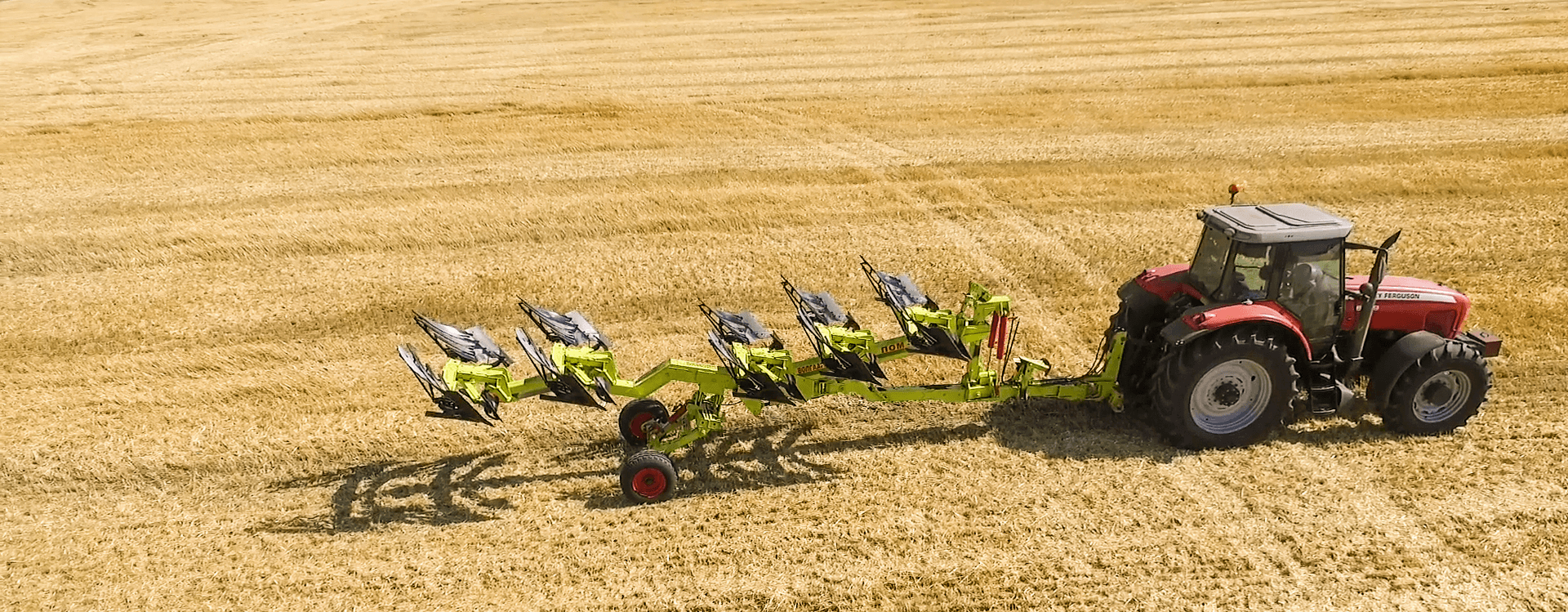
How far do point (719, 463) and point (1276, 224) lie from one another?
4.28 metres

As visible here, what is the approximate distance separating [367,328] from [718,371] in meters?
4.93

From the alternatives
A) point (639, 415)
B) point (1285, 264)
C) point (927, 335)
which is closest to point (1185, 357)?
point (1285, 264)

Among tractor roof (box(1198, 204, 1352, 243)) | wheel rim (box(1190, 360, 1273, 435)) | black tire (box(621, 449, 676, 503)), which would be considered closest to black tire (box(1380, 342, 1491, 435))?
wheel rim (box(1190, 360, 1273, 435))

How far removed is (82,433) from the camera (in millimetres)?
8688

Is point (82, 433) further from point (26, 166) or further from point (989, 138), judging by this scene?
point (989, 138)

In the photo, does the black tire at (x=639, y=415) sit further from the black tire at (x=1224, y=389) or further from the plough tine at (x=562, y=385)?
the black tire at (x=1224, y=389)

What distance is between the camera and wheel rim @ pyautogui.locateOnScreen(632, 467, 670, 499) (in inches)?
290

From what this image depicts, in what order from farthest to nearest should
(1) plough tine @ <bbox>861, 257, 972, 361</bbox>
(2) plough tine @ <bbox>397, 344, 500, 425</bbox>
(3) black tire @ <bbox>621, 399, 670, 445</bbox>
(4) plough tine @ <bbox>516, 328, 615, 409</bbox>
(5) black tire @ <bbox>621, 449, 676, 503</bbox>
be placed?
1. (3) black tire @ <bbox>621, 399, 670, 445</bbox>
2. (1) plough tine @ <bbox>861, 257, 972, 361</bbox>
3. (5) black tire @ <bbox>621, 449, 676, 503</bbox>
4. (4) plough tine @ <bbox>516, 328, 615, 409</bbox>
5. (2) plough tine @ <bbox>397, 344, 500, 425</bbox>

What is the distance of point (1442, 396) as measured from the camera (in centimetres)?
787

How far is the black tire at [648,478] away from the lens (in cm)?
735

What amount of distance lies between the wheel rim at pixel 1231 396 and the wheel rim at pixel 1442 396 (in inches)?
44.1

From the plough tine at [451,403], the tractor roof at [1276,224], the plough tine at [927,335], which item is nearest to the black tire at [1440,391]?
the tractor roof at [1276,224]

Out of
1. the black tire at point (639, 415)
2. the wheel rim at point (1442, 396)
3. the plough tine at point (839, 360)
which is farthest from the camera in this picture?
the black tire at point (639, 415)

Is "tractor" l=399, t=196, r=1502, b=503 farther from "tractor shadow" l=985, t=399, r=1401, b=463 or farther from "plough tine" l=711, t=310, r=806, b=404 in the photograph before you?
"tractor shadow" l=985, t=399, r=1401, b=463
